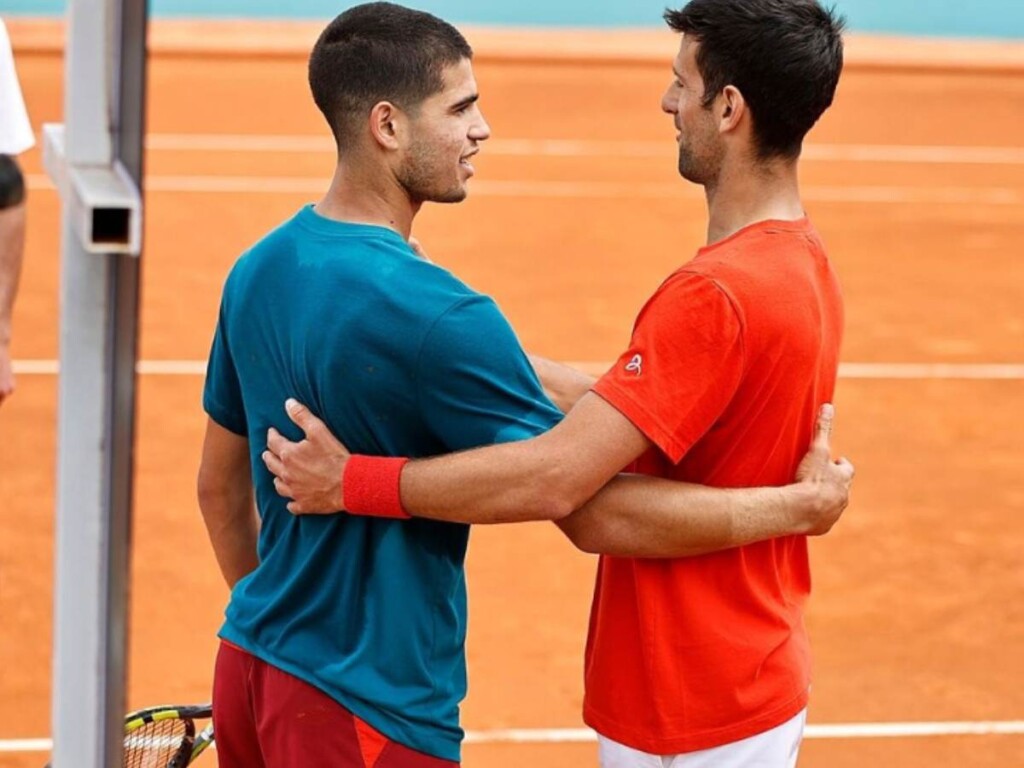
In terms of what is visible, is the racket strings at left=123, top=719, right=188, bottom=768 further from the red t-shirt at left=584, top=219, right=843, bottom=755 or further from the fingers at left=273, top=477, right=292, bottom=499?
the red t-shirt at left=584, top=219, right=843, bottom=755

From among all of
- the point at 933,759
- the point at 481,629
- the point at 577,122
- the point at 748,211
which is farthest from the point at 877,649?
the point at 577,122

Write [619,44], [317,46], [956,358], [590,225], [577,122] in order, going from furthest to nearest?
[619,44]
[577,122]
[590,225]
[956,358]
[317,46]

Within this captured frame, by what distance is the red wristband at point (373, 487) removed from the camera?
3.08 metres

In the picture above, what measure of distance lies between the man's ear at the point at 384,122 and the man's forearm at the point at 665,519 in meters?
0.73

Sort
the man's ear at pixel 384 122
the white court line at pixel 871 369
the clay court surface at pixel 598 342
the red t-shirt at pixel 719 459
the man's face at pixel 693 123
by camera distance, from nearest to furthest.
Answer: the red t-shirt at pixel 719 459 < the man's ear at pixel 384 122 < the man's face at pixel 693 123 < the clay court surface at pixel 598 342 < the white court line at pixel 871 369

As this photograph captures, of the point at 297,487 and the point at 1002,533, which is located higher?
the point at 297,487

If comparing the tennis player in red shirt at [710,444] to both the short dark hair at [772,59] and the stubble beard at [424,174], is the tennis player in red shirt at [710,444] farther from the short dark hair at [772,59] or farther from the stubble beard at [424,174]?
the stubble beard at [424,174]

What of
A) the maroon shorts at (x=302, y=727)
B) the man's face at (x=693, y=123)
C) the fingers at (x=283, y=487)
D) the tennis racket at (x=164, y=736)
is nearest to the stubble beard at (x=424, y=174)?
the man's face at (x=693, y=123)

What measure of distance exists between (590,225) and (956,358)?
4.23 metres

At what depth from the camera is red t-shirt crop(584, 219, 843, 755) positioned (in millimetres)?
3143

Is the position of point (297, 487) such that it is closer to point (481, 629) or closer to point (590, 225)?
point (481, 629)

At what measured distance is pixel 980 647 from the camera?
700 centimetres

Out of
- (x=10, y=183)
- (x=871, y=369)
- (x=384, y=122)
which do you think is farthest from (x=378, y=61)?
(x=871, y=369)

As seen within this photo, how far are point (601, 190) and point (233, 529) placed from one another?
40.9 feet
